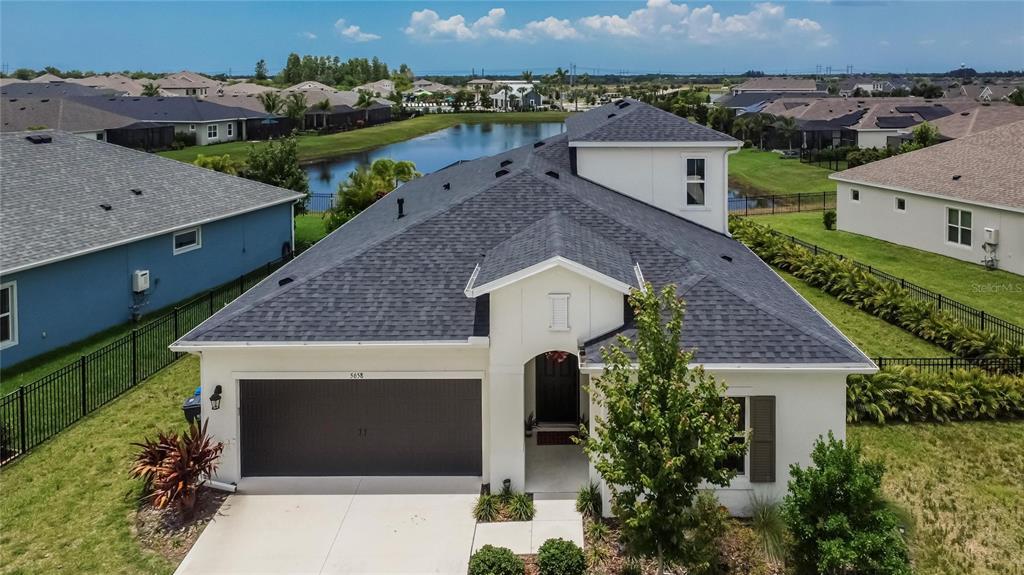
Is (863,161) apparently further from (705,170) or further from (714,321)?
(714,321)

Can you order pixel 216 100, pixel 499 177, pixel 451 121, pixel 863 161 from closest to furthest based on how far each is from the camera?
pixel 499 177 → pixel 863 161 → pixel 216 100 → pixel 451 121

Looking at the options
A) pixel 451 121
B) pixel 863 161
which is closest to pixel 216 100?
pixel 451 121

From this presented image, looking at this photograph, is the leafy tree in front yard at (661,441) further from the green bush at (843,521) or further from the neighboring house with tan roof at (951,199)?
the neighboring house with tan roof at (951,199)

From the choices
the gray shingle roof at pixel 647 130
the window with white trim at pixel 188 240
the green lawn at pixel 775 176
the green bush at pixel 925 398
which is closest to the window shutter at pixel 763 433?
the green bush at pixel 925 398

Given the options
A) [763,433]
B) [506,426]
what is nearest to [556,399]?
[506,426]

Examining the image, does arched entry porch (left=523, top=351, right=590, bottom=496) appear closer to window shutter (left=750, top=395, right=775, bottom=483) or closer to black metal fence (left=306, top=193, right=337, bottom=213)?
window shutter (left=750, top=395, right=775, bottom=483)

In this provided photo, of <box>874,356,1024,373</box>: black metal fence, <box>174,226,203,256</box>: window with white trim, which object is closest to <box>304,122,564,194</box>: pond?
<box>174,226,203,256</box>: window with white trim

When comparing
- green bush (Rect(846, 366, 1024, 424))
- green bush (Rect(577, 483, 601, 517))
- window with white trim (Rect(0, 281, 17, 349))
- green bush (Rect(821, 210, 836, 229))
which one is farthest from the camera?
green bush (Rect(821, 210, 836, 229))
